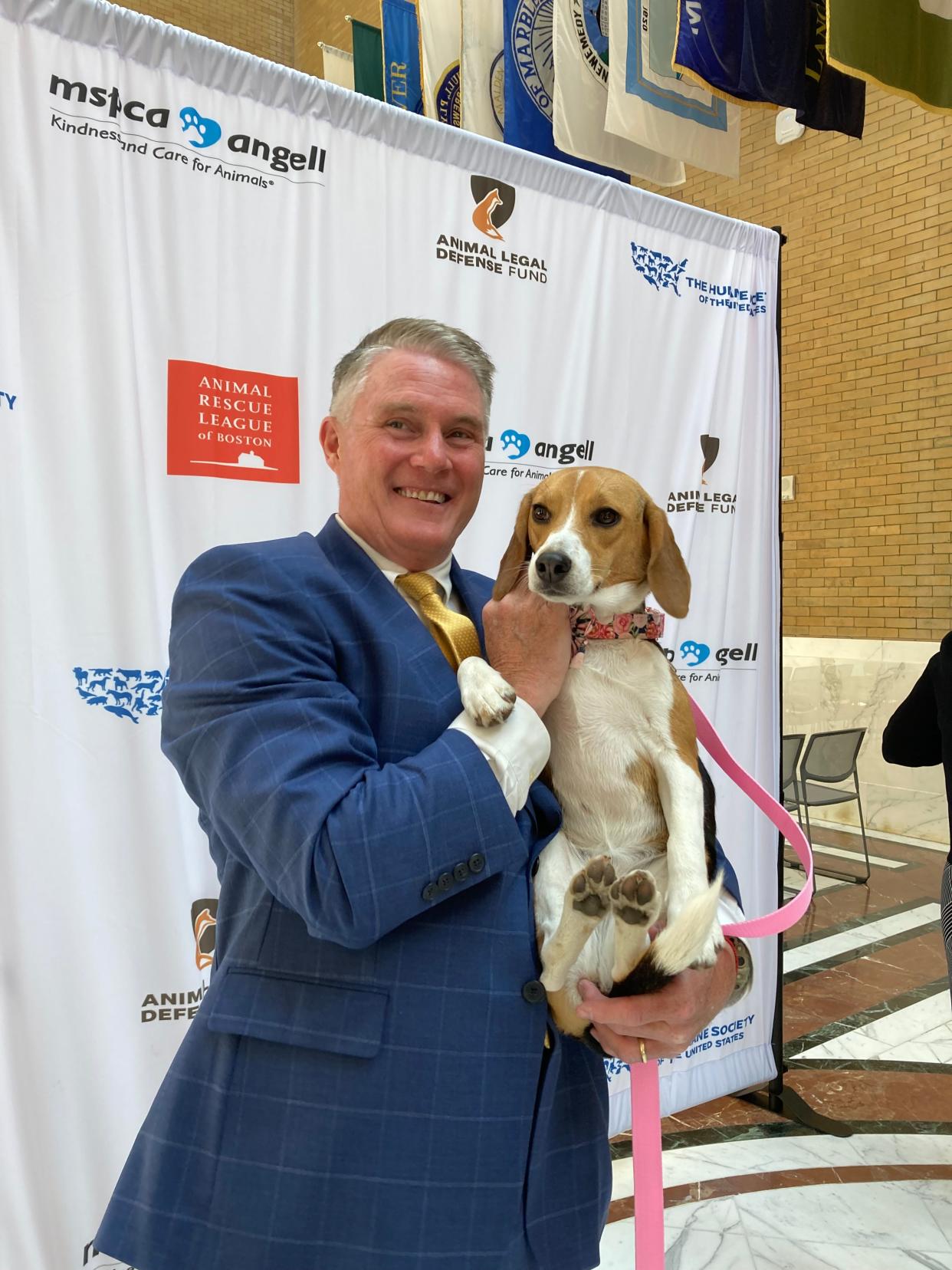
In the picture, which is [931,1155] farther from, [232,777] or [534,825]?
[232,777]

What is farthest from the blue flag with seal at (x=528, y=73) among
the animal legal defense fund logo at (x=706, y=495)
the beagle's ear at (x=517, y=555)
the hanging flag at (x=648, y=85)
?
the beagle's ear at (x=517, y=555)

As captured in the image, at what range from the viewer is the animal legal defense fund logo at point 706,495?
3545 millimetres

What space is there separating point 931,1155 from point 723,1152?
31.3 inches

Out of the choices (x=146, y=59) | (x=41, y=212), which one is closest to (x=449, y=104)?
(x=146, y=59)

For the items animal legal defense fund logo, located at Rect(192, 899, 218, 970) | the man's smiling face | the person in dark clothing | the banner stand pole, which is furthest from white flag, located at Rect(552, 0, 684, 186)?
animal legal defense fund logo, located at Rect(192, 899, 218, 970)

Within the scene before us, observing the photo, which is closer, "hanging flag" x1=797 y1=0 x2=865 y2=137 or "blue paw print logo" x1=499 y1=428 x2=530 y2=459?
"blue paw print logo" x1=499 y1=428 x2=530 y2=459

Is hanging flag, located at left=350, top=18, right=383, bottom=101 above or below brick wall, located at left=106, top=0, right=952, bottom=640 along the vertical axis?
above

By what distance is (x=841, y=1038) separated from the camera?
14.9 ft

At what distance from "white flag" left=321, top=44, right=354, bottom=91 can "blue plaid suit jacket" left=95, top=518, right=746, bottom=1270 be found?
7.67m

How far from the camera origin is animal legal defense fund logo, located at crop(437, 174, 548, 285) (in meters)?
3.00

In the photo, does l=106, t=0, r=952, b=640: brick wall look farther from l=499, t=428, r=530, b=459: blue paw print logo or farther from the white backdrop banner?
the white backdrop banner

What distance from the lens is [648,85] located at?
4.11m

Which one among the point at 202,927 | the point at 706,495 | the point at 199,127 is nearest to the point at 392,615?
the point at 202,927

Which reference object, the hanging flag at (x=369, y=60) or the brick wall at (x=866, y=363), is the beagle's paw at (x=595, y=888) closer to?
the hanging flag at (x=369, y=60)
